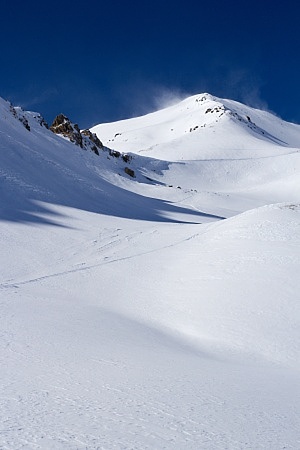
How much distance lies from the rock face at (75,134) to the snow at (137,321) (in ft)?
62.3

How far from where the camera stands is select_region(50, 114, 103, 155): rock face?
170ft

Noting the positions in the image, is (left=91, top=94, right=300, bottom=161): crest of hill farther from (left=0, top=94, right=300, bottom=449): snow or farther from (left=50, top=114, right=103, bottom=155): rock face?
(left=0, top=94, right=300, bottom=449): snow

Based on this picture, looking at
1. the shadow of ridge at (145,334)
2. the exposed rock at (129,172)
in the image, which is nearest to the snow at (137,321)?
the shadow of ridge at (145,334)

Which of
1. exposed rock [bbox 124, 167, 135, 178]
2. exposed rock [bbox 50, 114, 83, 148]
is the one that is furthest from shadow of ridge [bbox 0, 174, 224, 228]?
exposed rock [bbox 50, 114, 83, 148]

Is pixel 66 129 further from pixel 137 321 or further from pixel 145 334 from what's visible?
pixel 145 334

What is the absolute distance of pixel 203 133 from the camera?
90.6 m

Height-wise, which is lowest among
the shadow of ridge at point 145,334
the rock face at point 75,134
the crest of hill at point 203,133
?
the shadow of ridge at point 145,334

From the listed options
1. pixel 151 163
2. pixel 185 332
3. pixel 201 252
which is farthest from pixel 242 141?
pixel 185 332

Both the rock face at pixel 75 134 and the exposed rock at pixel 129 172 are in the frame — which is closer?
the exposed rock at pixel 129 172

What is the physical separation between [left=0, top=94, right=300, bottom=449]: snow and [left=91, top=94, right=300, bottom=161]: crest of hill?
45.8 m

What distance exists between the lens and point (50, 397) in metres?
5.02

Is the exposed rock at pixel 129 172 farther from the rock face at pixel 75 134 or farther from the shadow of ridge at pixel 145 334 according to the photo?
the shadow of ridge at pixel 145 334

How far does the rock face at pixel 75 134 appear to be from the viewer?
51.9 m

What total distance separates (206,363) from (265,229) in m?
9.62
